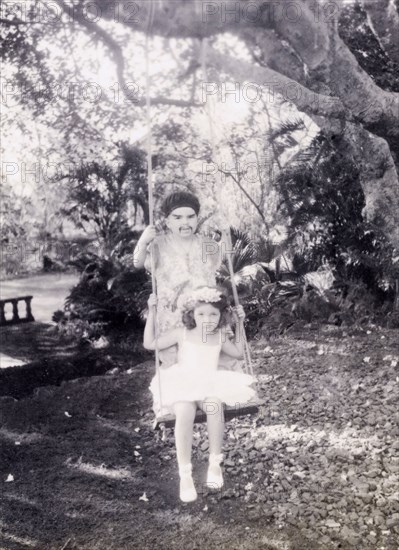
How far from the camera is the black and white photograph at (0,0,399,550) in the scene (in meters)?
2.89

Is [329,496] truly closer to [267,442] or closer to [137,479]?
[267,442]

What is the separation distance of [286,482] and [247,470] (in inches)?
13.0

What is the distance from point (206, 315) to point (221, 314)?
4.6 inches

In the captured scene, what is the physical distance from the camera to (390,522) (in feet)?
9.32

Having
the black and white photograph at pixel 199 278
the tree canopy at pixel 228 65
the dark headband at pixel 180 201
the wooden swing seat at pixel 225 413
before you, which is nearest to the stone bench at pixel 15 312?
the black and white photograph at pixel 199 278

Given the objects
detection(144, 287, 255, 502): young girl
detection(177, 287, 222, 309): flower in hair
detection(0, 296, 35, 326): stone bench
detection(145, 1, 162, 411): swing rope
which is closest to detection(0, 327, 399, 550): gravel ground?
detection(144, 287, 255, 502): young girl

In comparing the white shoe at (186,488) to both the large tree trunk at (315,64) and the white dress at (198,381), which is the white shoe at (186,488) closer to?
the white dress at (198,381)

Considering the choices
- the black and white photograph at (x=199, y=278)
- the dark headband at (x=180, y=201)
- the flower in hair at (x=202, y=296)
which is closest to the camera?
the flower in hair at (x=202, y=296)

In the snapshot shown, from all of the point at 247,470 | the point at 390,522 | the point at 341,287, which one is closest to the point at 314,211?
the point at 341,287

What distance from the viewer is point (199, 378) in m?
2.68

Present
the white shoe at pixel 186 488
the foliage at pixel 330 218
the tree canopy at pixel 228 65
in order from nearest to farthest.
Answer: the white shoe at pixel 186 488
the tree canopy at pixel 228 65
the foliage at pixel 330 218

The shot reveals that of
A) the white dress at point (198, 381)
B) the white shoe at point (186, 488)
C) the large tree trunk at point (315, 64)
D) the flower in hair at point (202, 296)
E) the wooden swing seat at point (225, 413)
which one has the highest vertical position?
the large tree trunk at point (315, 64)

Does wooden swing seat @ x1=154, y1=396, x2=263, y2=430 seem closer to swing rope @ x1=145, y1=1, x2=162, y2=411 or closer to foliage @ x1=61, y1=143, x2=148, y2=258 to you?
swing rope @ x1=145, y1=1, x2=162, y2=411

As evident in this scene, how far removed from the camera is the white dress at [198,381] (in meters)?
2.58
